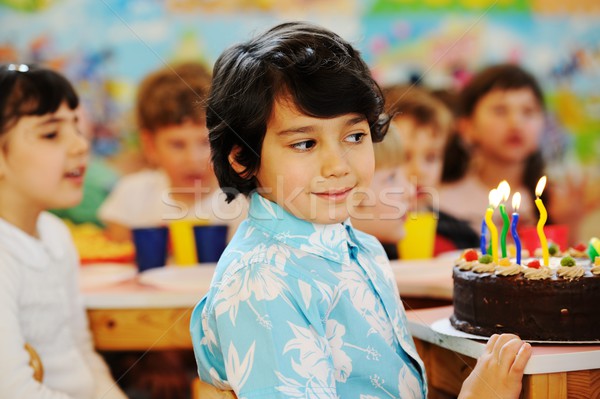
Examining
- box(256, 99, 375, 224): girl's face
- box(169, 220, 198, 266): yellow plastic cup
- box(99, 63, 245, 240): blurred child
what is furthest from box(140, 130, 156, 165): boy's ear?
box(256, 99, 375, 224): girl's face

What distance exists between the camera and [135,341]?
2086 mm

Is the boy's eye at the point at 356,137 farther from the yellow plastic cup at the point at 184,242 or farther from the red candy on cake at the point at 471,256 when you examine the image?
the yellow plastic cup at the point at 184,242

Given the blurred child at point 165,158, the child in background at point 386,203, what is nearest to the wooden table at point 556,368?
the child in background at point 386,203

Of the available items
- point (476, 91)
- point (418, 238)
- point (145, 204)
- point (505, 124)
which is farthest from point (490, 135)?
point (145, 204)

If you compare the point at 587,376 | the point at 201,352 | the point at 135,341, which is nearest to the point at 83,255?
the point at 135,341

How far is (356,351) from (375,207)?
3.97 feet

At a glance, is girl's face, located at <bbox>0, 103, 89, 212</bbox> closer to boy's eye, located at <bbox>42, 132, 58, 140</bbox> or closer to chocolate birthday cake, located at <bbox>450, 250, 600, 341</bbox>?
boy's eye, located at <bbox>42, 132, 58, 140</bbox>

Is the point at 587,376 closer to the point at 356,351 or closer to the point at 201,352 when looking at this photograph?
the point at 356,351

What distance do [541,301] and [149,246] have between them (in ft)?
4.60

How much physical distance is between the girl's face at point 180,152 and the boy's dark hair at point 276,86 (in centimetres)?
197

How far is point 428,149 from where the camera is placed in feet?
11.3

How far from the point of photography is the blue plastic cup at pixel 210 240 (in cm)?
231

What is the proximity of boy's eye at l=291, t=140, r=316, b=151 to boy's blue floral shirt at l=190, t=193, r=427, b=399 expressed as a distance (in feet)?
0.37

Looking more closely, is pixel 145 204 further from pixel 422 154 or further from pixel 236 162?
pixel 236 162
